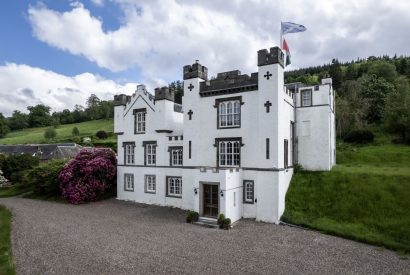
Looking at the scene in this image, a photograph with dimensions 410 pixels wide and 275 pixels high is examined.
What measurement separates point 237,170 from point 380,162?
63.8 ft

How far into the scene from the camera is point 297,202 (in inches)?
774

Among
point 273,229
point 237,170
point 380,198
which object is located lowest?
point 273,229

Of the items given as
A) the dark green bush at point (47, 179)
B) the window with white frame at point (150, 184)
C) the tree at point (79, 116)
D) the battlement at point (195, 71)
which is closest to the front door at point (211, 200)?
the window with white frame at point (150, 184)

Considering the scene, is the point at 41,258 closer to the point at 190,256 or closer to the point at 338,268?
the point at 190,256

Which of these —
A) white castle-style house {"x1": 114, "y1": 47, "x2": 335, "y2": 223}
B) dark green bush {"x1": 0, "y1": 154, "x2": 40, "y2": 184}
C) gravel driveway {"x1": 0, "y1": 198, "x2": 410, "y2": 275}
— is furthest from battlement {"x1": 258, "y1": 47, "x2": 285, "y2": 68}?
dark green bush {"x1": 0, "y1": 154, "x2": 40, "y2": 184}

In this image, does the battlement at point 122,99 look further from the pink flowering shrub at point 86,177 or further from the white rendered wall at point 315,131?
the white rendered wall at point 315,131

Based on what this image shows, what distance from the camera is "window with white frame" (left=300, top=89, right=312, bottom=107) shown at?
76.4ft

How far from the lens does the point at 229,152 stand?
21.0 metres

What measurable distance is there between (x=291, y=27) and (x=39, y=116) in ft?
386

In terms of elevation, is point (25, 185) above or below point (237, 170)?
below

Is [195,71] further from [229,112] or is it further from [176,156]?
[176,156]

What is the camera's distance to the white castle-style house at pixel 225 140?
62.4 ft

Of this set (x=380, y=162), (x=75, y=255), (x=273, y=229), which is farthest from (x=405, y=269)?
(x=380, y=162)

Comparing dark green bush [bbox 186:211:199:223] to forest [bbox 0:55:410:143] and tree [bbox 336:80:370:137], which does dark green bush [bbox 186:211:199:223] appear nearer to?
forest [bbox 0:55:410:143]
